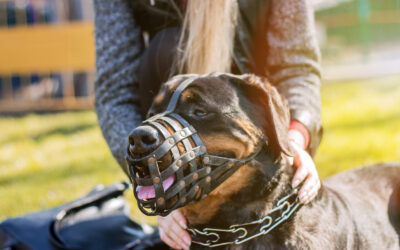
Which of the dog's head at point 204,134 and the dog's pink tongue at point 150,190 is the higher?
the dog's head at point 204,134

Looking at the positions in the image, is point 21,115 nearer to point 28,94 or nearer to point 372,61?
point 28,94

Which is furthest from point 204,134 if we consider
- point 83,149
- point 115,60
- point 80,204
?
point 83,149

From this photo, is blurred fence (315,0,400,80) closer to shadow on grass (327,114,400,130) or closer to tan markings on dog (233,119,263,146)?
shadow on grass (327,114,400,130)

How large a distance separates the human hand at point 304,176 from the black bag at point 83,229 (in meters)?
0.91

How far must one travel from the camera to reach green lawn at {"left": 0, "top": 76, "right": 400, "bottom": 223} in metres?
4.38

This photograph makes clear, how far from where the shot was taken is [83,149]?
6055mm

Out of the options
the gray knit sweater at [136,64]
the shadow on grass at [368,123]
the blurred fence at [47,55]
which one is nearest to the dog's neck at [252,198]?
the gray knit sweater at [136,64]

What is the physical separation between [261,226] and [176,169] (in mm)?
481

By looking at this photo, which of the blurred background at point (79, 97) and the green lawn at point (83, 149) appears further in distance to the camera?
the blurred background at point (79, 97)

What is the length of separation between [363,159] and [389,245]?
2.39 meters

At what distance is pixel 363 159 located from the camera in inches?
182

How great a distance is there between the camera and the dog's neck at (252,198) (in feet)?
6.39

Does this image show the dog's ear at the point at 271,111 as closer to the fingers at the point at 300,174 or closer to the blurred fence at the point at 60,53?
the fingers at the point at 300,174

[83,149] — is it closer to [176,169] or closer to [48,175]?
[48,175]
